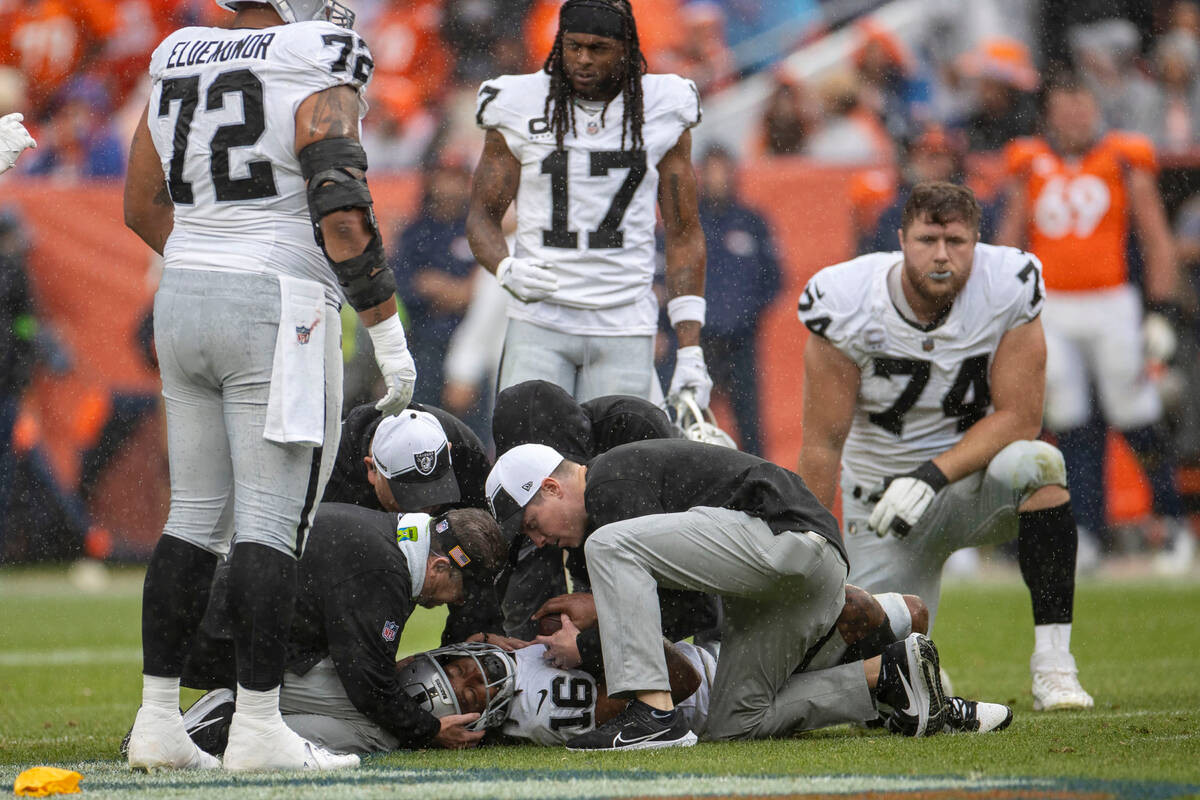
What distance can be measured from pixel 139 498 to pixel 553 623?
19.3 feet

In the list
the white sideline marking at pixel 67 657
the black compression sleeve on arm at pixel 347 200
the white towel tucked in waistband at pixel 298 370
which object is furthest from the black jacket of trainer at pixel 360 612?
the white sideline marking at pixel 67 657

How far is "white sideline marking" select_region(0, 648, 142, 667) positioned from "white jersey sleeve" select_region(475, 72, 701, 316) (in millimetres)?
2529

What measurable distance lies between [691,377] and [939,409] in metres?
0.82

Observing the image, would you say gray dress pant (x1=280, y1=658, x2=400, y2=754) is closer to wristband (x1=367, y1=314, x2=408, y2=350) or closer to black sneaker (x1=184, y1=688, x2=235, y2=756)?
black sneaker (x1=184, y1=688, x2=235, y2=756)

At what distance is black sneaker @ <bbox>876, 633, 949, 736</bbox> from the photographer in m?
4.20

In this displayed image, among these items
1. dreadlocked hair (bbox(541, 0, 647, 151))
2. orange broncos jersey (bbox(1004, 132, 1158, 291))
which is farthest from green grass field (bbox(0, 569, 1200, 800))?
orange broncos jersey (bbox(1004, 132, 1158, 291))

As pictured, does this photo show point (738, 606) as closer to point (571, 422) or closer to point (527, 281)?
point (571, 422)

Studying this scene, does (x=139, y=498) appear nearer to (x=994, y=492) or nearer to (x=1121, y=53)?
(x=994, y=492)

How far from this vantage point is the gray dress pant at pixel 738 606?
3930mm

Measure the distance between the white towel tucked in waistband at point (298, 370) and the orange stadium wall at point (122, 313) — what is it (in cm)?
589

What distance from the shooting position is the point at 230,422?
11.9 ft

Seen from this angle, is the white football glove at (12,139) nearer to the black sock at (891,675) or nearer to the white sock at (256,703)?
the white sock at (256,703)

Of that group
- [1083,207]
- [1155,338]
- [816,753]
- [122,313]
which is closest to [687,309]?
[816,753]

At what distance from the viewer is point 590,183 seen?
5.31 m
